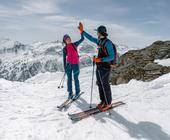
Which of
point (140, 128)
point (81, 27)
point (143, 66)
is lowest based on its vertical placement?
point (140, 128)

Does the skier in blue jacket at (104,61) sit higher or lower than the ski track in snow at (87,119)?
higher

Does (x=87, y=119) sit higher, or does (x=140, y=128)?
(x=87, y=119)

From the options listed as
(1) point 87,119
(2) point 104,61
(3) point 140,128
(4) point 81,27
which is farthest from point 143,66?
(3) point 140,128

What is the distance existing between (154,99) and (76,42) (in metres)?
5.31

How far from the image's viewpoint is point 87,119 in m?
12.0

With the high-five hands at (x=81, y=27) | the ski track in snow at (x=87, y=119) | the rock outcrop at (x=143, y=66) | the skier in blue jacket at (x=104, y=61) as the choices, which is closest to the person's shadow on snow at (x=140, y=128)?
the ski track in snow at (x=87, y=119)

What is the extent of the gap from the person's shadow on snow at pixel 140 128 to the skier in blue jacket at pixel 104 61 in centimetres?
91

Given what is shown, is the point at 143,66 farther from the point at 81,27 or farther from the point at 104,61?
the point at 104,61

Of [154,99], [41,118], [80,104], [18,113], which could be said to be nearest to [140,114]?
[154,99]

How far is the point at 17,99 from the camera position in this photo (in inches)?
654

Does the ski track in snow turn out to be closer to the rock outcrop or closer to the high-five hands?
→ the high-five hands

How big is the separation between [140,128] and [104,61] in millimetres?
3212

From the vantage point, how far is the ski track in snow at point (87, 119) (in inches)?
416

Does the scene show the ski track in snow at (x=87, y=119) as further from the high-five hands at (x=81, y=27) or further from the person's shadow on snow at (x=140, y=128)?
the high-five hands at (x=81, y=27)
